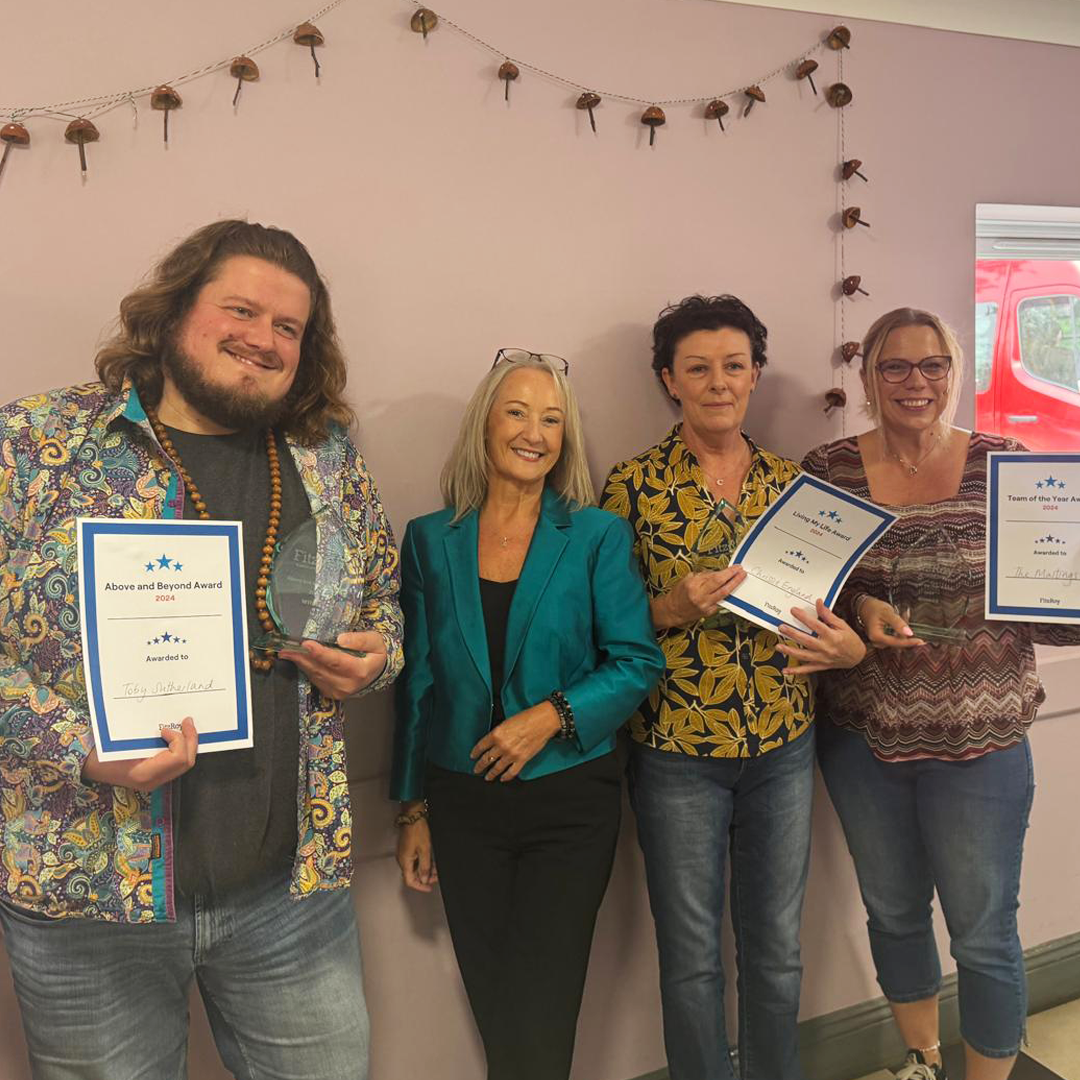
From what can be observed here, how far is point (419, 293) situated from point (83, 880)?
3.84 feet

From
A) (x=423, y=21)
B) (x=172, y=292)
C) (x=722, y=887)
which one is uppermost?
(x=423, y=21)

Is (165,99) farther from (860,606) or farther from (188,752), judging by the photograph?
(860,606)

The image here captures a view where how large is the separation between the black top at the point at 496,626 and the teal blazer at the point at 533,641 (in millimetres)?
16

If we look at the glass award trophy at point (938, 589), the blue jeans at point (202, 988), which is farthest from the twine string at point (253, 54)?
the blue jeans at point (202, 988)

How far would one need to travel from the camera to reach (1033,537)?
1.66 metres

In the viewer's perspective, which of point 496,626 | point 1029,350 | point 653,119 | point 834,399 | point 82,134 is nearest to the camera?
point 82,134

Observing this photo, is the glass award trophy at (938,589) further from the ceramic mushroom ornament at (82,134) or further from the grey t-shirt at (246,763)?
the ceramic mushroom ornament at (82,134)

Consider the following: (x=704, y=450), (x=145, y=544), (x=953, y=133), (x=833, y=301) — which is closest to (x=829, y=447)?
(x=704, y=450)

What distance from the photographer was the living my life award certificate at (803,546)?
1.66 meters

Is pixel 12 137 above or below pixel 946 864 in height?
above

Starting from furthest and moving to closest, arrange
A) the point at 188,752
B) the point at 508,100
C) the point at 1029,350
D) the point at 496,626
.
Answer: the point at 1029,350 → the point at 508,100 → the point at 496,626 → the point at 188,752

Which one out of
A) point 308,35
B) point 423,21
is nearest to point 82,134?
point 308,35

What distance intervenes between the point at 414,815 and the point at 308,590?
666 mm

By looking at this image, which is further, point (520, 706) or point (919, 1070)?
point (919, 1070)
